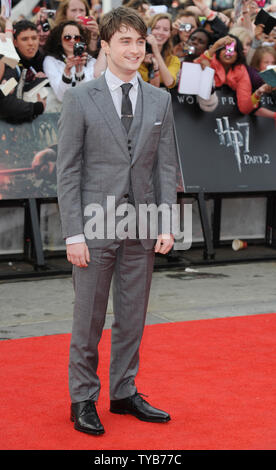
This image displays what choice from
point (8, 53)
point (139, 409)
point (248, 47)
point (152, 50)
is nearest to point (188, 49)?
point (152, 50)

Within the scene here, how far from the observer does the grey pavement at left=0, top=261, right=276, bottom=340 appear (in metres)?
5.77

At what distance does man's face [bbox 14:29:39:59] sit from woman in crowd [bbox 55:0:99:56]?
0.51 metres

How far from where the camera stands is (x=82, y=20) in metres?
7.62

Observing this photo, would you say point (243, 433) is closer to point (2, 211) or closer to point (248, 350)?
point (248, 350)

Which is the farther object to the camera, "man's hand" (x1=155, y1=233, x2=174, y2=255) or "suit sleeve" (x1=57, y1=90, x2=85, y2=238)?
"man's hand" (x1=155, y1=233, x2=174, y2=255)

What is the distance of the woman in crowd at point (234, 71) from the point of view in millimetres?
7981

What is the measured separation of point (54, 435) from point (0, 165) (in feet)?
13.6

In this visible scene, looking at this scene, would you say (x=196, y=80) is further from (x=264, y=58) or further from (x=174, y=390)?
(x=174, y=390)

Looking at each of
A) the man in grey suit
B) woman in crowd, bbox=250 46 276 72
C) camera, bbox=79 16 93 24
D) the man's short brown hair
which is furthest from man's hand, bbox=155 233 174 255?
woman in crowd, bbox=250 46 276 72

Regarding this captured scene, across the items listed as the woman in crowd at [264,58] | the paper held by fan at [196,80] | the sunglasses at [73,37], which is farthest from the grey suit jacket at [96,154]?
the woman in crowd at [264,58]

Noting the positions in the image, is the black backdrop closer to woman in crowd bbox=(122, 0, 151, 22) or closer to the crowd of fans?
the crowd of fans

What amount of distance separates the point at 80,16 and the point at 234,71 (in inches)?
69.6

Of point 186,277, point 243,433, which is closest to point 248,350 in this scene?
point 243,433

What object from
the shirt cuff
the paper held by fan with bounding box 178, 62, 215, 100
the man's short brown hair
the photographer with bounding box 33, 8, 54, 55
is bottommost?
the shirt cuff
